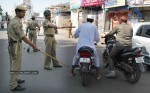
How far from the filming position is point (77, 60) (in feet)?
23.7

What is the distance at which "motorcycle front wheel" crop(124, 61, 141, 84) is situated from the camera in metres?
6.92

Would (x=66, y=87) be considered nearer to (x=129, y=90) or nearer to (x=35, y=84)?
(x=35, y=84)

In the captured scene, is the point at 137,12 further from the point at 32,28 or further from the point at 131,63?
the point at 131,63

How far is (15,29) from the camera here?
232 inches

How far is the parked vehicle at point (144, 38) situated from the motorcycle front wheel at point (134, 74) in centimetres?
128

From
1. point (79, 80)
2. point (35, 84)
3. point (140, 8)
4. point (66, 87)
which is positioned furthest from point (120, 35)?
point (140, 8)

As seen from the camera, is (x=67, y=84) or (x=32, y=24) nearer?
(x=67, y=84)

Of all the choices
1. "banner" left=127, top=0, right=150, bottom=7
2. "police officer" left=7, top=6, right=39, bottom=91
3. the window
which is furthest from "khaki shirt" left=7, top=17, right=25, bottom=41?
Result: "banner" left=127, top=0, right=150, bottom=7

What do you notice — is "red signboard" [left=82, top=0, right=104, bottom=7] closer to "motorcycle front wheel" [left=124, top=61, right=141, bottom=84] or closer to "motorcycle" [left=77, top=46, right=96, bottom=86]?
"motorcycle front wheel" [left=124, top=61, right=141, bottom=84]

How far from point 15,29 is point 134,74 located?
314 centimetres

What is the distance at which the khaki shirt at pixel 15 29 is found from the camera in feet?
19.3

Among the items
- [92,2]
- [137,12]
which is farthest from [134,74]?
[92,2]

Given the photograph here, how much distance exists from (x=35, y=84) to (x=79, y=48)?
4.53ft

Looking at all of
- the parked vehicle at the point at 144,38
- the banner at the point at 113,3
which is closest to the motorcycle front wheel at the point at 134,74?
the parked vehicle at the point at 144,38
